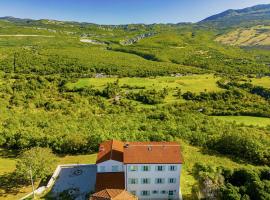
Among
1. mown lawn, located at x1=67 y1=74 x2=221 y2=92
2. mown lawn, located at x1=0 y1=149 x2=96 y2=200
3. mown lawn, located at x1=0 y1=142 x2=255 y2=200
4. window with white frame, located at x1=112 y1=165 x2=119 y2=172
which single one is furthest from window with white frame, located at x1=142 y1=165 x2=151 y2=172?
mown lawn, located at x1=67 y1=74 x2=221 y2=92

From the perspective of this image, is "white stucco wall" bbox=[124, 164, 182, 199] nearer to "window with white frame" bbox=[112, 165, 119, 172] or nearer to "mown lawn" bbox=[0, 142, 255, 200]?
"window with white frame" bbox=[112, 165, 119, 172]

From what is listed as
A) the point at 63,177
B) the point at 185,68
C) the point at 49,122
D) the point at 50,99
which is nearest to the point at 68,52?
the point at 185,68

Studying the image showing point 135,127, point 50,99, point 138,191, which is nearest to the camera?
point 138,191

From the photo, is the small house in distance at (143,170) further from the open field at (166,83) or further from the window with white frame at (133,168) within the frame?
the open field at (166,83)

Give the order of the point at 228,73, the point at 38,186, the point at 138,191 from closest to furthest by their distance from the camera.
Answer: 1. the point at 138,191
2. the point at 38,186
3. the point at 228,73

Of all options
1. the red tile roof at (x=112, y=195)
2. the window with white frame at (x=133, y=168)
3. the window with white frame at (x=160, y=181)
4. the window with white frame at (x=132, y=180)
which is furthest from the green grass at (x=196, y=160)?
the red tile roof at (x=112, y=195)

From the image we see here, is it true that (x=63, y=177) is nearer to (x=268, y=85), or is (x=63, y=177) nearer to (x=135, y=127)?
(x=135, y=127)
